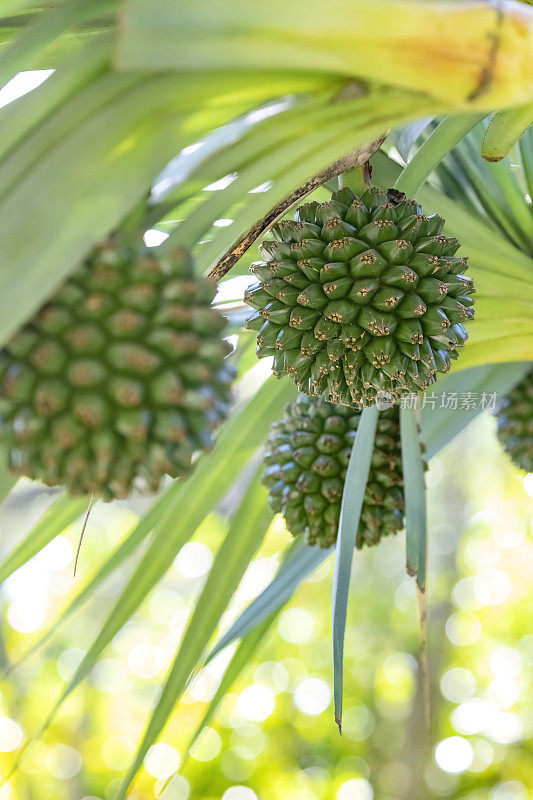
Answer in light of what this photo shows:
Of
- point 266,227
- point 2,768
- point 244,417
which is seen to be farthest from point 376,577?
point 266,227

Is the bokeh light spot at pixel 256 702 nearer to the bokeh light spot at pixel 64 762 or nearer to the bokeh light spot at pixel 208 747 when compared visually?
the bokeh light spot at pixel 208 747

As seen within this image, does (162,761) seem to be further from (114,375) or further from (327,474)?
(114,375)

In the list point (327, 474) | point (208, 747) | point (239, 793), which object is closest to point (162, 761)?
point (208, 747)

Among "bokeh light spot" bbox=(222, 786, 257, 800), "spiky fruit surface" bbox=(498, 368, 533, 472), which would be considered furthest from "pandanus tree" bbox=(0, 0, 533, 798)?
"bokeh light spot" bbox=(222, 786, 257, 800)

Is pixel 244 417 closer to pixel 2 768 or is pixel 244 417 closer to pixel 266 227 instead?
pixel 266 227

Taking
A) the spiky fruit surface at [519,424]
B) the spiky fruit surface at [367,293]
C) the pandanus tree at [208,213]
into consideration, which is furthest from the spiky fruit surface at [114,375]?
the spiky fruit surface at [519,424]

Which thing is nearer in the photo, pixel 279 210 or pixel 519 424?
pixel 279 210
